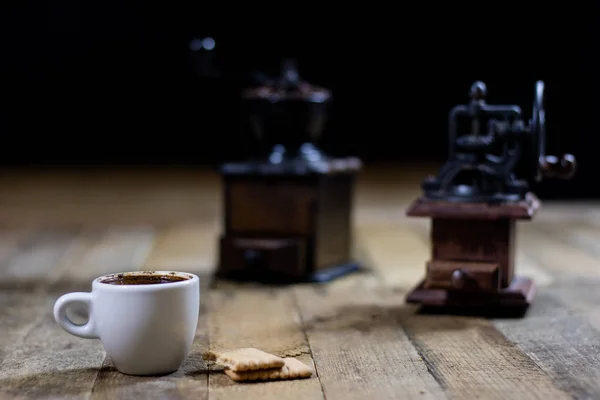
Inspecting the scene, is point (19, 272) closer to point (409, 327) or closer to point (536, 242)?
point (409, 327)

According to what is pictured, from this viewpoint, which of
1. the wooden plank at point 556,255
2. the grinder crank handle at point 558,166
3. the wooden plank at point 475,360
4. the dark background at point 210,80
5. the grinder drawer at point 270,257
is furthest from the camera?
the dark background at point 210,80

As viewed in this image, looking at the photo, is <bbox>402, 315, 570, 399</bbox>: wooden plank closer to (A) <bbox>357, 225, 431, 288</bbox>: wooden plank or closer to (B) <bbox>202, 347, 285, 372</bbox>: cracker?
(B) <bbox>202, 347, 285, 372</bbox>: cracker

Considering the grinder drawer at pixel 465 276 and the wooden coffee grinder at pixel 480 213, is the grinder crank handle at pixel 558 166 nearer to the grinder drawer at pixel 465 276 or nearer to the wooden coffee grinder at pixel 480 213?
the wooden coffee grinder at pixel 480 213

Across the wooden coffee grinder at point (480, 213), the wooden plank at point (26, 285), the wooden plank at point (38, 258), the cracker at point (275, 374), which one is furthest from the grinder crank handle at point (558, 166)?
the wooden plank at point (38, 258)

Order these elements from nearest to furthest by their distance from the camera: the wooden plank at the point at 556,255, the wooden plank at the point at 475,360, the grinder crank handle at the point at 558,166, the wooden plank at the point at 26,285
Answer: the wooden plank at the point at 475,360
the wooden plank at the point at 26,285
the grinder crank handle at the point at 558,166
the wooden plank at the point at 556,255

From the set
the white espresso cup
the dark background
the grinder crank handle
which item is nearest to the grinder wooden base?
the grinder crank handle

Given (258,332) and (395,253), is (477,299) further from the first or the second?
(395,253)

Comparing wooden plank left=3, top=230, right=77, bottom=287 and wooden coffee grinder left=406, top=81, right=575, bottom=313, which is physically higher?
wooden coffee grinder left=406, top=81, right=575, bottom=313
